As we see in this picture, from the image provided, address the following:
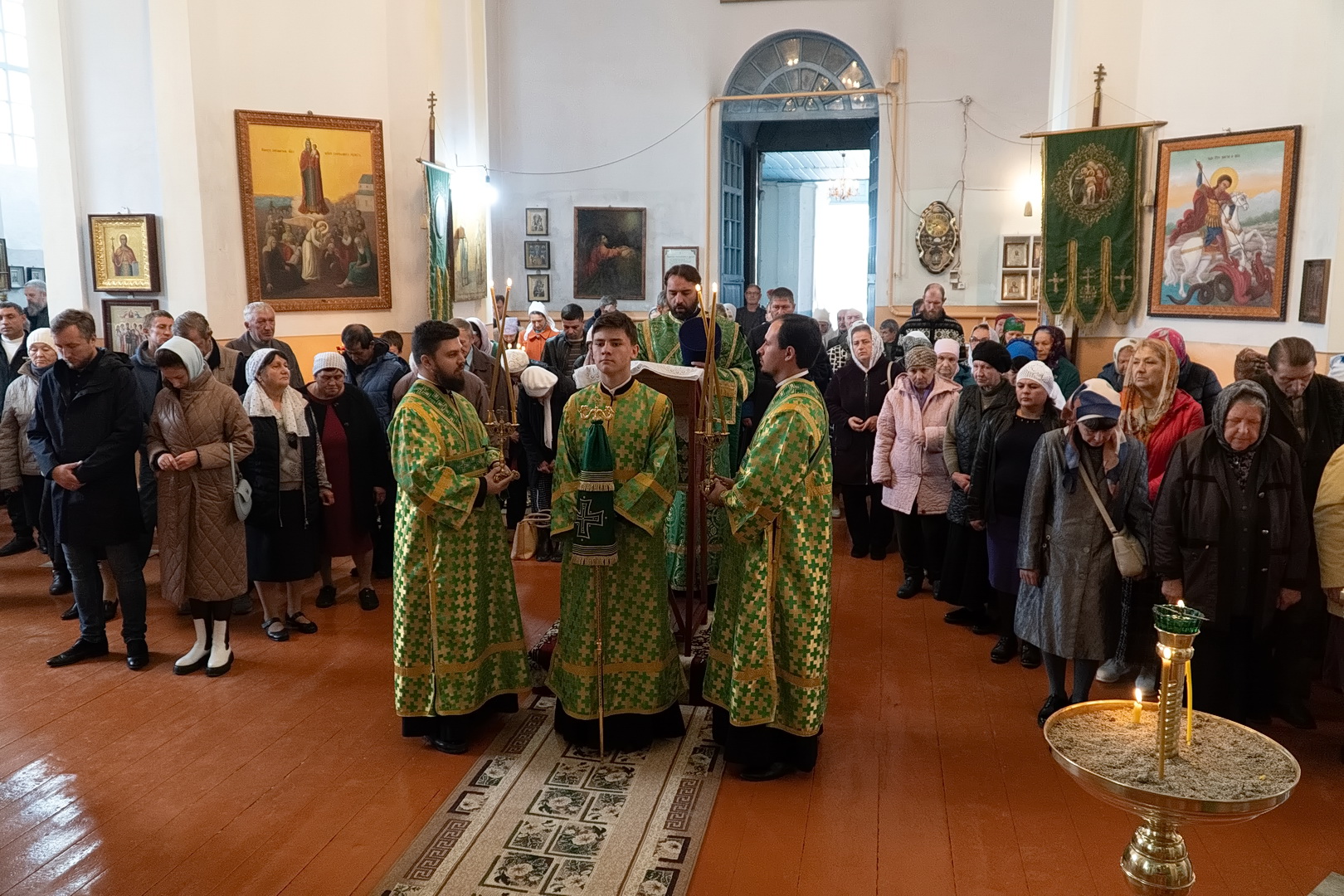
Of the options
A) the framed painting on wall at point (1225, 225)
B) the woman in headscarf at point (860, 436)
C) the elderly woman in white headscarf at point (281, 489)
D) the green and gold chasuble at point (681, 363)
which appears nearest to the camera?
the elderly woman in white headscarf at point (281, 489)

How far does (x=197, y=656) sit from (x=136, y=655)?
0.32m

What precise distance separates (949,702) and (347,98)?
28.5ft

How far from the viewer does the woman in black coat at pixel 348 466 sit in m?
6.27

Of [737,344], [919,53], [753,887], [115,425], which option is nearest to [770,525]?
[753,887]

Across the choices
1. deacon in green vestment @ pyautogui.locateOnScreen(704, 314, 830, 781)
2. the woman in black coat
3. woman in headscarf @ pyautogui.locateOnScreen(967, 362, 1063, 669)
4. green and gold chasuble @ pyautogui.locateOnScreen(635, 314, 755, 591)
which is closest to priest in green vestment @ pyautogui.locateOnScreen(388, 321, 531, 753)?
deacon in green vestment @ pyautogui.locateOnScreen(704, 314, 830, 781)

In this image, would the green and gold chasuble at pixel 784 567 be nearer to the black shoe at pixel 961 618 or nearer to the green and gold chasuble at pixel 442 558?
the green and gold chasuble at pixel 442 558

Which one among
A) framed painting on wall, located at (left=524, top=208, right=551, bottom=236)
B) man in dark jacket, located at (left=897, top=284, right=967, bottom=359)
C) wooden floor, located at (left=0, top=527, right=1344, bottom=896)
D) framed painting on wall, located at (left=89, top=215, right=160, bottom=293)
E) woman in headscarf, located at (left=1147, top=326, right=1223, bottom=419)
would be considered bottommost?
wooden floor, located at (left=0, top=527, right=1344, bottom=896)

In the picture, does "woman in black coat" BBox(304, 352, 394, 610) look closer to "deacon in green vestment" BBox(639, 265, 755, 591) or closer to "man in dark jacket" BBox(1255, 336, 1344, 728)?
"deacon in green vestment" BBox(639, 265, 755, 591)

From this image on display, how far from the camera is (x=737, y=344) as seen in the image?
6.29 m

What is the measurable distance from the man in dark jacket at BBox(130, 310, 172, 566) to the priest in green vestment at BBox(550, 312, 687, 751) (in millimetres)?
2975

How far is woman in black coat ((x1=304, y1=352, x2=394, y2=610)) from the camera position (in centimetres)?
627

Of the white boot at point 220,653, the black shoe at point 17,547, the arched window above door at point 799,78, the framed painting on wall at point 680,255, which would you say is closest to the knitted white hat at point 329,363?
the white boot at point 220,653

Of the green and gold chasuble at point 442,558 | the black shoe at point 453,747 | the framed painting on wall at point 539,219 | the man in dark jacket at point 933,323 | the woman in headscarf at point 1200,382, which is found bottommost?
the black shoe at point 453,747

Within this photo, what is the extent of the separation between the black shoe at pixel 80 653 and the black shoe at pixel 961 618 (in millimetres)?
4900
